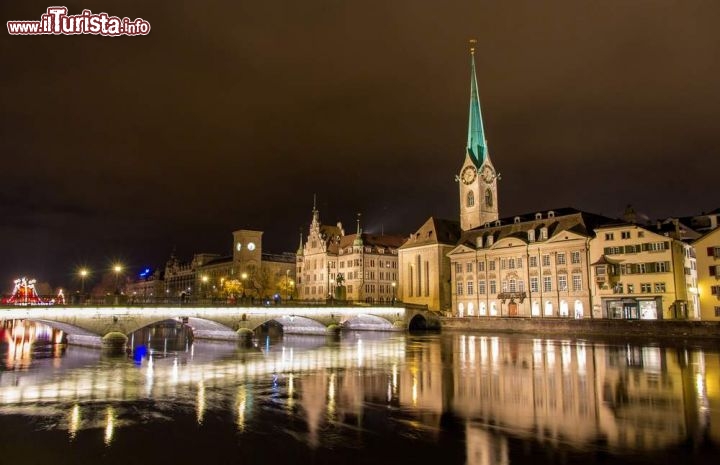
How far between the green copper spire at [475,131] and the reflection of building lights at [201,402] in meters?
99.4

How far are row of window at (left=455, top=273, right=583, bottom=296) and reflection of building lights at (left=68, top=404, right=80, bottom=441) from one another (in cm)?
7012

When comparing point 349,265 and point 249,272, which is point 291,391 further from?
point 249,272

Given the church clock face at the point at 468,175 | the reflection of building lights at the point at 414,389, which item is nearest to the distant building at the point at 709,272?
the reflection of building lights at the point at 414,389

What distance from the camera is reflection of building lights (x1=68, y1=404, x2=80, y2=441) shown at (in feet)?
62.7

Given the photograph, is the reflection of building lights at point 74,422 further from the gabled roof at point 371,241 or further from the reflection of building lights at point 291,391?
the gabled roof at point 371,241

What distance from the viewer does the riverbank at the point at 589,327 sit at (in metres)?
57.9

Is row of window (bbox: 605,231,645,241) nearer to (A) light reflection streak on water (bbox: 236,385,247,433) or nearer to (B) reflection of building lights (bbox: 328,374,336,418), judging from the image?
(B) reflection of building lights (bbox: 328,374,336,418)

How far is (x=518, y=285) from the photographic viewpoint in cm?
8850

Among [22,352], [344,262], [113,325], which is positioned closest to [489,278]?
[344,262]

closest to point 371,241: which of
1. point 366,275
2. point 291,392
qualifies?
point 366,275

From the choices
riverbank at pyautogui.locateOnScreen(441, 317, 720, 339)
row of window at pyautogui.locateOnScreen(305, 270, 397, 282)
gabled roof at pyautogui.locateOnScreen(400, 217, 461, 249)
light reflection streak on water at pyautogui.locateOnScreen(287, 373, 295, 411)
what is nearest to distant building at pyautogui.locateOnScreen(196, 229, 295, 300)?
row of window at pyautogui.locateOnScreen(305, 270, 397, 282)

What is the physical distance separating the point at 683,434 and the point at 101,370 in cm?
3214

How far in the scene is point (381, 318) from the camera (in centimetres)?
8662

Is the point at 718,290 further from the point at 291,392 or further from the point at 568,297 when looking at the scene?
the point at 291,392
